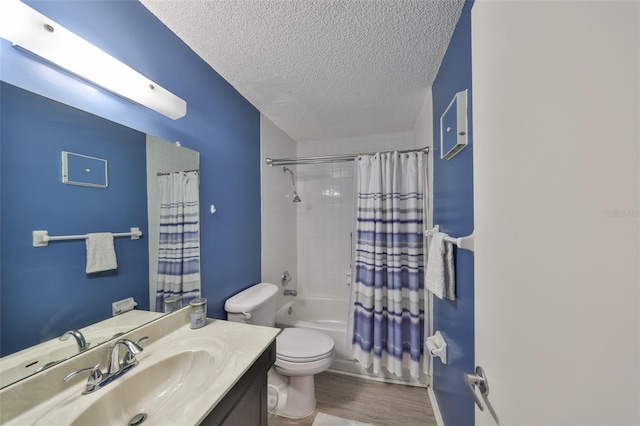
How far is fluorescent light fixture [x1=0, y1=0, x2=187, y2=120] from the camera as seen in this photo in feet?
2.05

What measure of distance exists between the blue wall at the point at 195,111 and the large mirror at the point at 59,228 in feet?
0.26

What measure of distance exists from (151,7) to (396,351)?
2.59 meters

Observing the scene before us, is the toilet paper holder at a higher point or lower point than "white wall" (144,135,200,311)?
lower

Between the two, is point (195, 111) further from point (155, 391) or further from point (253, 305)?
point (155, 391)

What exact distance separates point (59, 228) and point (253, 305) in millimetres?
998

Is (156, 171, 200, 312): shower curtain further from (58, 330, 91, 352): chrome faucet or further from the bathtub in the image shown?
the bathtub

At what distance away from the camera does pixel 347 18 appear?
3.44ft

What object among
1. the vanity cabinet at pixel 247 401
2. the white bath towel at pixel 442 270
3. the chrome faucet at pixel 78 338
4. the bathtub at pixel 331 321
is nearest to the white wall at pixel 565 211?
the white bath towel at pixel 442 270

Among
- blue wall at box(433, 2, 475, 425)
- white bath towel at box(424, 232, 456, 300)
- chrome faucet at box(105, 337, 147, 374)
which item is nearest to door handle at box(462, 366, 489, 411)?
blue wall at box(433, 2, 475, 425)

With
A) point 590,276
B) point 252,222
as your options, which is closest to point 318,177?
point 252,222

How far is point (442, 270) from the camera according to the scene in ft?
3.82

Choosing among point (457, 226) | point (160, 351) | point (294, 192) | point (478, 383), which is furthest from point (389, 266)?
point (160, 351)

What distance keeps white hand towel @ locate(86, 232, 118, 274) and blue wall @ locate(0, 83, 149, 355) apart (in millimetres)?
20

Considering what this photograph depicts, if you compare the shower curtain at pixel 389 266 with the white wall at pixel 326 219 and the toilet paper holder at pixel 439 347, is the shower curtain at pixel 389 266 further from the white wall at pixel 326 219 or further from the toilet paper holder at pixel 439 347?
the white wall at pixel 326 219
